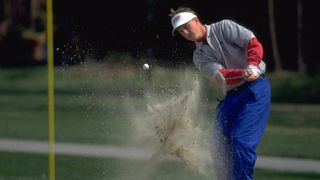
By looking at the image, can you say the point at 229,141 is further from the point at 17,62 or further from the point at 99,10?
the point at 17,62

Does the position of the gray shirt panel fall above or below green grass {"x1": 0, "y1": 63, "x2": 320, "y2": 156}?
above

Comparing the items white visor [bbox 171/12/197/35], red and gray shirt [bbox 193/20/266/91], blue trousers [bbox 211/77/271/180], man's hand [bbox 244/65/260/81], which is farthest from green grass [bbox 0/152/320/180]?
white visor [bbox 171/12/197/35]

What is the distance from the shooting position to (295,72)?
1198 inches

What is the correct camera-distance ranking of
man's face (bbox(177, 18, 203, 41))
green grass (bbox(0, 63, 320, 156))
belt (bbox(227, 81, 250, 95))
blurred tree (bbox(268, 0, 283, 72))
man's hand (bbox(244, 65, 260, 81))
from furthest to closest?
blurred tree (bbox(268, 0, 283, 72)) < green grass (bbox(0, 63, 320, 156)) < belt (bbox(227, 81, 250, 95)) < man's face (bbox(177, 18, 203, 41)) < man's hand (bbox(244, 65, 260, 81))

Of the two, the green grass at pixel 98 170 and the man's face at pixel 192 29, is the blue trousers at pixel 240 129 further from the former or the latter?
the green grass at pixel 98 170

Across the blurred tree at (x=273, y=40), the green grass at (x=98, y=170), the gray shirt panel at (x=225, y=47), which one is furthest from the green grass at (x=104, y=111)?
the blurred tree at (x=273, y=40)

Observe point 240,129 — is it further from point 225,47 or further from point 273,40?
point 273,40

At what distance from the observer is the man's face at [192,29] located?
7.88 meters

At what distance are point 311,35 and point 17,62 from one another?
11.1 m

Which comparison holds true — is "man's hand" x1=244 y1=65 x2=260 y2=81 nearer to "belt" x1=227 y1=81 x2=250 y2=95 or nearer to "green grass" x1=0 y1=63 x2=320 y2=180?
"belt" x1=227 y1=81 x2=250 y2=95

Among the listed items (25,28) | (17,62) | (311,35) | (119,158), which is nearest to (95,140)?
(119,158)

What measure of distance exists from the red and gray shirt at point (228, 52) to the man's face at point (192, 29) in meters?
0.13

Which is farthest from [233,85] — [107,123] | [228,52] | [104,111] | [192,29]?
[104,111]

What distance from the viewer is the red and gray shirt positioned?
7891 mm
